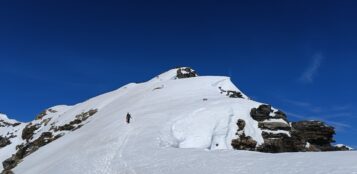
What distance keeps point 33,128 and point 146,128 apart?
189ft

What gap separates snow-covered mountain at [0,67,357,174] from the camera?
24.8m

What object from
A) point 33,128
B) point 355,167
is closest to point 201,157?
point 355,167

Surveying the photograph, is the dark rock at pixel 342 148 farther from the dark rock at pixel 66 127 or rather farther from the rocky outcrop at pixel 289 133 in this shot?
the dark rock at pixel 66 127

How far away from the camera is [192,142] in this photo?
1634 inches

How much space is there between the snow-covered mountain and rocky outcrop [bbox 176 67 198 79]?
22.4 metres

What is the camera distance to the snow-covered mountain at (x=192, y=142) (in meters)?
24.8

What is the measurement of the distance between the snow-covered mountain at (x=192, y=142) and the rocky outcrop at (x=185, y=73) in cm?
2237

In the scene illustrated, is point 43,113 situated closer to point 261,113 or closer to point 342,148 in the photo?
point 261,113

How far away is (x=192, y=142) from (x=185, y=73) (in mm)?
56450

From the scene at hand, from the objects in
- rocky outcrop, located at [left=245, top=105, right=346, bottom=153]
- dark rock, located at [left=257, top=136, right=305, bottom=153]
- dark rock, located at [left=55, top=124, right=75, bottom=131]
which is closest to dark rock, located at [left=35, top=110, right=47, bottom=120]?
dark rock, located at [left=55, top=124, right=75, bottom=131]

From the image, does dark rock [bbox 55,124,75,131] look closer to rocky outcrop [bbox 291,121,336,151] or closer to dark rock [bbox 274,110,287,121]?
dark rock [bbox 274,110,287,121]

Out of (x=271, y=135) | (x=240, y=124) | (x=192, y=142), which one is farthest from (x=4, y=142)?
(x=271, y=135)

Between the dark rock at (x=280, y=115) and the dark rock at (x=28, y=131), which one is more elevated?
the dark rock at (x=280, y=115)

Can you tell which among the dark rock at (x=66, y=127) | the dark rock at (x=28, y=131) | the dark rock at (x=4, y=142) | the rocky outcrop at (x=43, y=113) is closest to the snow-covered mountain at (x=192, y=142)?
the dark rock at (x=66, y=127)
